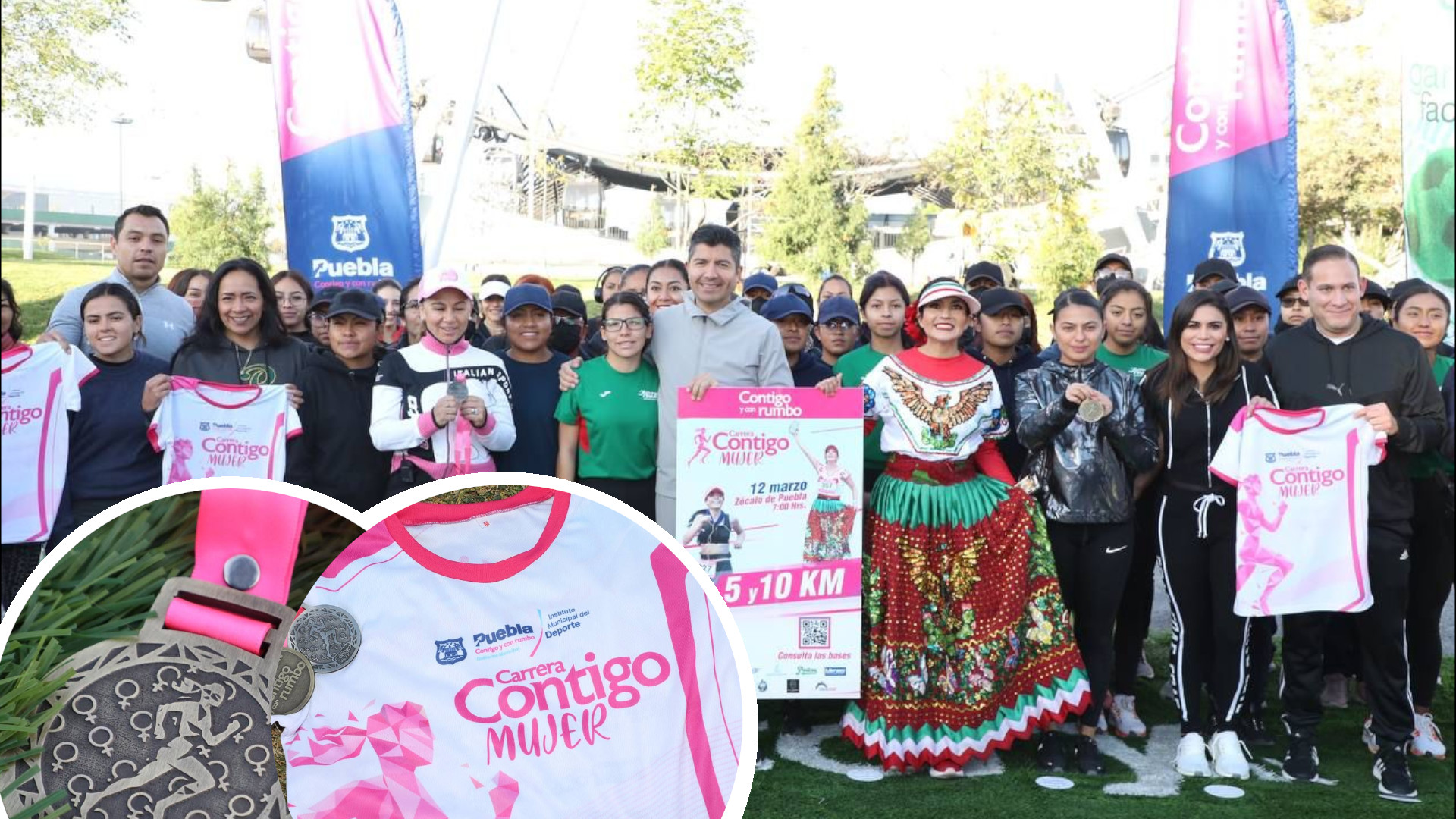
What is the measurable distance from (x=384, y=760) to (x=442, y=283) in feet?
8.62

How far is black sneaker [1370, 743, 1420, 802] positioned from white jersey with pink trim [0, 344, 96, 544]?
4300 mm

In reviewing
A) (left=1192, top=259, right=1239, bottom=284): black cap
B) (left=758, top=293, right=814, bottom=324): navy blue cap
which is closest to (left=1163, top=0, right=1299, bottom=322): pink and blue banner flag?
(left=1192, top=259, right=1239, bottom=284): black cap

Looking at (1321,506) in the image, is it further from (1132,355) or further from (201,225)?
(201,225)

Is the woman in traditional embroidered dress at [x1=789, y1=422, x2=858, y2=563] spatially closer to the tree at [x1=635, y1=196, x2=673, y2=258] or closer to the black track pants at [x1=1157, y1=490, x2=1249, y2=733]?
the black track pants at [x1=1157, y1=490, x2=1249, y2=733]

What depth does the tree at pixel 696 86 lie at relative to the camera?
12.3m

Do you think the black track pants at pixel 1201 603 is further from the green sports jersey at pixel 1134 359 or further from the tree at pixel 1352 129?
the tree at pixel 1352 129

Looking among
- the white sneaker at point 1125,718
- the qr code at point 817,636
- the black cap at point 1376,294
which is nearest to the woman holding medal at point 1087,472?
the white sneaker at point 1125,718

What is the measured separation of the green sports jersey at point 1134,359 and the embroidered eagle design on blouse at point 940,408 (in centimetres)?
70

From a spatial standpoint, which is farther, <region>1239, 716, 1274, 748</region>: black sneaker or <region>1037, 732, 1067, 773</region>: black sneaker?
<region>1239, 716, 1274, 748</region>: black sneaker

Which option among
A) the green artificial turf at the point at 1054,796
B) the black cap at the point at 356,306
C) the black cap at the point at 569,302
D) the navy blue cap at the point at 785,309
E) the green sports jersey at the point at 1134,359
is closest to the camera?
the green artificial turf at the point at 1054,796

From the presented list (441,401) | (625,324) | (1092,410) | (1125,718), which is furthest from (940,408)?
(441,401)

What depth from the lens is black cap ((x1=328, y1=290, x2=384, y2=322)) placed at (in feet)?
13.3

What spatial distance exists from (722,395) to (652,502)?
490 millimetres

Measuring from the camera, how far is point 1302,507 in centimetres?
401
